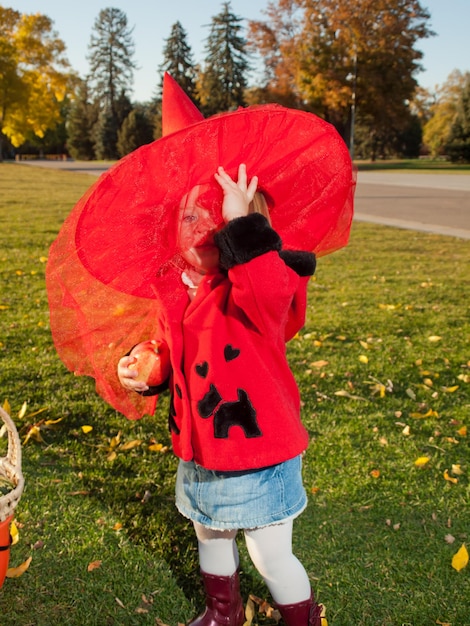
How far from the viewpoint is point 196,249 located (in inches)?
76.0

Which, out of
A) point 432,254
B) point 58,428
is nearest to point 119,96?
point 432,254

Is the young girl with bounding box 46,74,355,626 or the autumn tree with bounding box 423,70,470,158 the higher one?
the autumn tree with bounding box 423,70,470,158

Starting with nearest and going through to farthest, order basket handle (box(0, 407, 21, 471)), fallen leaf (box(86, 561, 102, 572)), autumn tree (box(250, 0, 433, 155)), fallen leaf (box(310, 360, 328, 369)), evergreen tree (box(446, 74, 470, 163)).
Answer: basket handle (box(0, 407, 21, 471)), fallen leaf (box(86, 561, 102, 572)), fallen leaf (box(310, 360, 328, 369)), autumn tree (box(250, 0, 433, 155)), evergreen tree (box(446, 74, 470, 163))

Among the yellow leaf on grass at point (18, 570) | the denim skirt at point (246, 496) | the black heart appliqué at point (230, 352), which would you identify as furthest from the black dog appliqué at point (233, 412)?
the yellow leaf on grass at point (18, 570)

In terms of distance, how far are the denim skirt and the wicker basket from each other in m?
0.54

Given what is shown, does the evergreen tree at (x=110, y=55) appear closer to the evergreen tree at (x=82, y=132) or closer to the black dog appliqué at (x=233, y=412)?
the evergreen tree at (x=82, y=132)

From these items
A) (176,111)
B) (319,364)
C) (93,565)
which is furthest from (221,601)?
(319,364)

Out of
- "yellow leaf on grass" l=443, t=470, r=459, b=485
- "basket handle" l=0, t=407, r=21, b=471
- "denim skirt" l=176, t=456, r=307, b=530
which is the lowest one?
"yellow leaf on grass" l=443, t=470, r=459, b=485

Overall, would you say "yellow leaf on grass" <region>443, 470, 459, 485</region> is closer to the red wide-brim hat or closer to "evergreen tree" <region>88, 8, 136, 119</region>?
the red wide-brim hat

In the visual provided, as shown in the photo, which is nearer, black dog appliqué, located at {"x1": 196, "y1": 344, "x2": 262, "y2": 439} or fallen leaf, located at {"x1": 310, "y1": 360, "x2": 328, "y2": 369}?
black dog appliqué, located at {"x1": 196, "y1": 344, "x2": 262, "y2": 439}

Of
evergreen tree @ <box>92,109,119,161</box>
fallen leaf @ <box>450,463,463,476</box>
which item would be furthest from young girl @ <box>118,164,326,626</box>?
evergreen tree @ <box>92,109,119,161</box>

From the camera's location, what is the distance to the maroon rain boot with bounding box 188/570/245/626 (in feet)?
7.20

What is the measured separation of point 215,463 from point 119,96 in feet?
263

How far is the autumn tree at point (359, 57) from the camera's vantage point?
1821 inches
